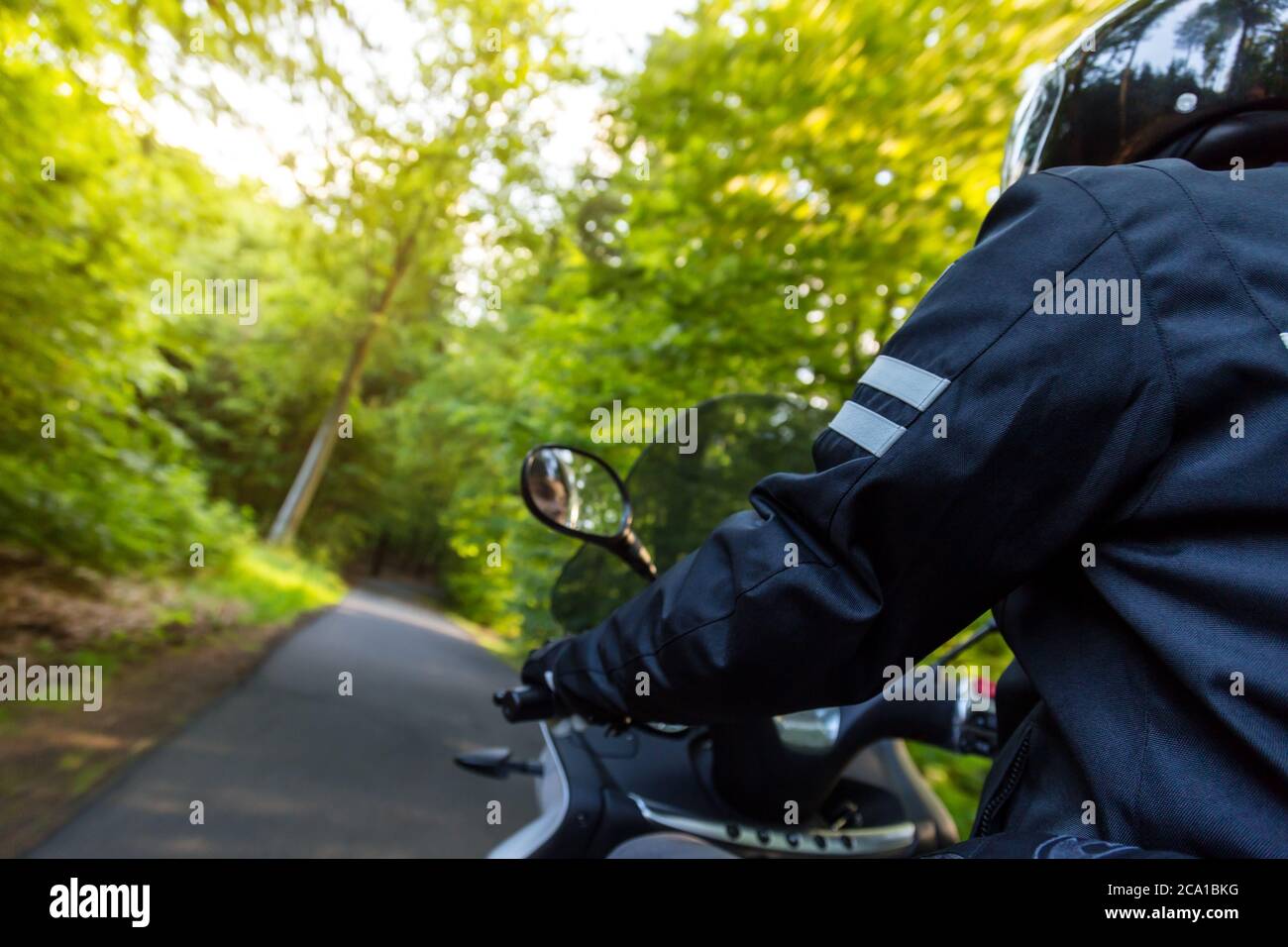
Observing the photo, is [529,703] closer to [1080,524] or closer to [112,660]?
[1080,524]

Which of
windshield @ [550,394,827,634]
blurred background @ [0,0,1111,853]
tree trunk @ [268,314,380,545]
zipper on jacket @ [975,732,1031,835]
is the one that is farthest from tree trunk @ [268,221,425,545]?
zipper on jacket @ [975,732,1031,835]

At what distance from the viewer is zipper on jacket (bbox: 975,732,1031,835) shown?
1007 millimetres

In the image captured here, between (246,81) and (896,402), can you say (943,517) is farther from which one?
(246,81)

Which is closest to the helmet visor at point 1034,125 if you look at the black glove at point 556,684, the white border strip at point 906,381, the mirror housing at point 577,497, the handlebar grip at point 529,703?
the white border strip at point 906,381

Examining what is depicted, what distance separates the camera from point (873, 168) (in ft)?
13.9

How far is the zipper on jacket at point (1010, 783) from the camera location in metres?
1.01

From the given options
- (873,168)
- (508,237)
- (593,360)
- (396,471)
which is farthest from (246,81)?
(396,471)

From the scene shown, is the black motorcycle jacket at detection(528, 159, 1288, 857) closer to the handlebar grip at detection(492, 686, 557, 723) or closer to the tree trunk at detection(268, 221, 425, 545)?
the handlebar grip at detection(492, 686, 557, 723)

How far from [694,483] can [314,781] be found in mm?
3900

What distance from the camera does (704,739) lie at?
5.70 ft

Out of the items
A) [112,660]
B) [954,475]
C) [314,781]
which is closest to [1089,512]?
[954,475]

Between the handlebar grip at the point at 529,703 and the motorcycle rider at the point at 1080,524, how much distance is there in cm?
54

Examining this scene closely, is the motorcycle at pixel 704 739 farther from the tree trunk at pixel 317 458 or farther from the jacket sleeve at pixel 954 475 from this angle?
the tree trunk at pixel 317 458
